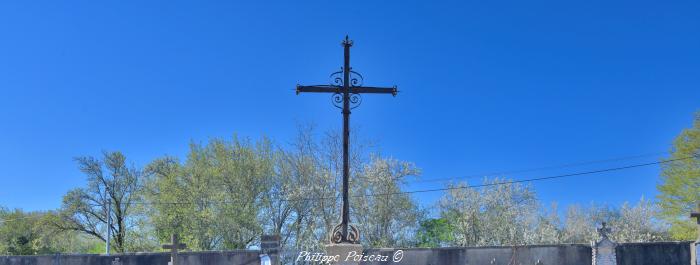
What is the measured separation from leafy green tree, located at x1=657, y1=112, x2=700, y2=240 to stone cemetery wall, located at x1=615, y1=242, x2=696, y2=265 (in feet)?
28.4

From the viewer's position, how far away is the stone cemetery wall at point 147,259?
19484mm

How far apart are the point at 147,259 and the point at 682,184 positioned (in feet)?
67.6

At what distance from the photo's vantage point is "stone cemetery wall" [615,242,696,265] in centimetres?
1802

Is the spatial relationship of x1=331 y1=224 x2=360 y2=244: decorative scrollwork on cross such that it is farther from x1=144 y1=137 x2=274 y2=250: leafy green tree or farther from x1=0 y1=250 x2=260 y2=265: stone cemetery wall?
x1=144 y1=137 x2=274 y2=250: leafy green tree

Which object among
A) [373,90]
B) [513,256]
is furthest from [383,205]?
[373,90]

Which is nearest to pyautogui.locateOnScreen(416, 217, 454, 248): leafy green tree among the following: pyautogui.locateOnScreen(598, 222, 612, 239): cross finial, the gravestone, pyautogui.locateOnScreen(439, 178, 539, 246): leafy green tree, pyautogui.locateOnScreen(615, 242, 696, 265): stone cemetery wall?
pyautogui.locateOnScreen(439, 178, 539, 246): leafy green tree

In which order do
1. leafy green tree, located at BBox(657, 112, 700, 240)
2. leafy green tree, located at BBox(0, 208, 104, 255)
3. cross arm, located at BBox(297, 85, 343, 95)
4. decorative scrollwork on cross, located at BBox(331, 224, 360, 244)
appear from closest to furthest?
decorative scrollwork on cross, located at BBox(331, 224, 360, 244) → cross arm, located at BBox(297, 85, 343, 95) → leafy green tree, located at BBox(657, 112, 700, 240) → leafy green tree, located at BBox(0, 208, 104, 255)

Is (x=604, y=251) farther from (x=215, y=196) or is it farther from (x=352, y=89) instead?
(x=215, y=196)

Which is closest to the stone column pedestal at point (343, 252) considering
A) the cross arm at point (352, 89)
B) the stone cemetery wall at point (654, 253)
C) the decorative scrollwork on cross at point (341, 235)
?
the decorative scrollwork on cross at point (341, 235)

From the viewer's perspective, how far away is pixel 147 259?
20.7 meters

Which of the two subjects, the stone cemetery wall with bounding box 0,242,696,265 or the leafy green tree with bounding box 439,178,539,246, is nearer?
the stone cemetery wall with bounding box 0,242,696,265

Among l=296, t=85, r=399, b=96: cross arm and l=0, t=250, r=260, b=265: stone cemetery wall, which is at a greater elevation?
l=296, t=85, r=399, b=96: cross arm

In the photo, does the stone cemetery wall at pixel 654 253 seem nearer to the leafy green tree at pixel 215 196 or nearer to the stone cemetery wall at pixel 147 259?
the stone cemetery wall at pixel 147 259

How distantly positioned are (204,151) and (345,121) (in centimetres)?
2069
